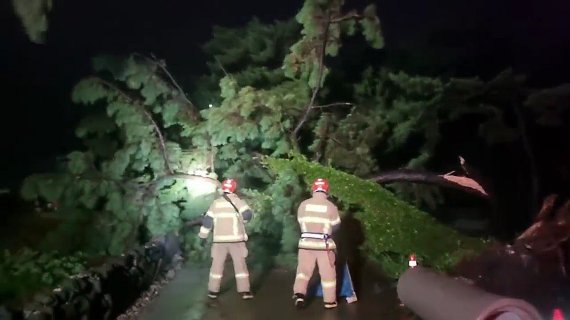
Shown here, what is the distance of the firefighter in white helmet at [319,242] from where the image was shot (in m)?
10.5

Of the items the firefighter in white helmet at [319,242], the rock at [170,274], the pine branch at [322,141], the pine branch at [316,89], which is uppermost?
the pine branch at [316,89]

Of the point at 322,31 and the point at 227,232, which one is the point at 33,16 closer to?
the point at 227,232

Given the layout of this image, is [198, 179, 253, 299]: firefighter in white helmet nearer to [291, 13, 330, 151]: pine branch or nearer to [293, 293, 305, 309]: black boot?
[293, 293, 305, 309]: black boot

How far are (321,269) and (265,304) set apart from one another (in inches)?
54.3

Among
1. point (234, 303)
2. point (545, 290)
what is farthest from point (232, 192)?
point (545, 290)

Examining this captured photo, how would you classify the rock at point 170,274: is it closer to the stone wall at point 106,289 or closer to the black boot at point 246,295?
the stone wall at point 106,289

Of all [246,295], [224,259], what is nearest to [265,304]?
[246,295]

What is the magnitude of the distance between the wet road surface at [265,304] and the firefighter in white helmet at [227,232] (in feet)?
1.59

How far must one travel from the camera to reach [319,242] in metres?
10.5

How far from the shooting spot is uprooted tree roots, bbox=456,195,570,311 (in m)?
10.3

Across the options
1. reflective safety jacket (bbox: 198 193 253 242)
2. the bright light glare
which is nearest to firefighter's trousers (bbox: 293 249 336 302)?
reflective safety jacket (bbox: 198 193 253 242)

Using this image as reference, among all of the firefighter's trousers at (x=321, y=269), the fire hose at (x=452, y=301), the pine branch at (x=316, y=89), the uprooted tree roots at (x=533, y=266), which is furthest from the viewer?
the pine branch at (x=316, y=89)

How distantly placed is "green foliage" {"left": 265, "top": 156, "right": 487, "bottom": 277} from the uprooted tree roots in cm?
81

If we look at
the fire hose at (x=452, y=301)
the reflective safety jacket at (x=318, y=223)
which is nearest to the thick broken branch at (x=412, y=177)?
the reflective safety jacket at (x=318, y=223)
